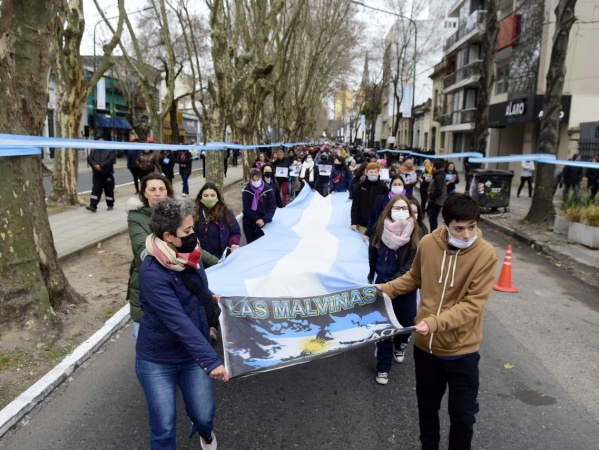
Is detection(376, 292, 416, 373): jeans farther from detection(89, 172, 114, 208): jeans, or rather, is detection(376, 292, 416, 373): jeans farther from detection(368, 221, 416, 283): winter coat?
detection(89, 172, 114, 208): jeans

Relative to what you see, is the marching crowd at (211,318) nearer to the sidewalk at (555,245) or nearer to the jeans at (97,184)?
the sidewalk at (555,245)

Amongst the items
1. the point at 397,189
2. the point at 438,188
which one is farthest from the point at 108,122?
the point at 397,189

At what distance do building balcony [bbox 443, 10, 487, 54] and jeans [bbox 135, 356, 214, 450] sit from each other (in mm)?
33642

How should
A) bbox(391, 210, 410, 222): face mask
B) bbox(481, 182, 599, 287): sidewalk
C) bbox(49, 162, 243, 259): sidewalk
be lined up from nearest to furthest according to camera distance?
1. bbox(391, 210, 410, 222): face mask
2. bbox(481, 182, 599, 287): sidewalk
3. bbox(49, 162, 243, 259): sidewalk

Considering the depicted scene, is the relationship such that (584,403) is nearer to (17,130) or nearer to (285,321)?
(285,321)

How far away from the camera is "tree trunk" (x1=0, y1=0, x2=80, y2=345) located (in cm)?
515

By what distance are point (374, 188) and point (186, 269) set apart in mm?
5704

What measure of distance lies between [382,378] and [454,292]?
5.73 feet

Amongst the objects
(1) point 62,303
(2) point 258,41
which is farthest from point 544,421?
(2) point 258,41

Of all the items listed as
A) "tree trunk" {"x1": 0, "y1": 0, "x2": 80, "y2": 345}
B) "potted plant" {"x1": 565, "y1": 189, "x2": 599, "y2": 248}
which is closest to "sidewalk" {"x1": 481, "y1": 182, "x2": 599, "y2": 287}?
"potted plant" {"x1": 565, "y1": 189, "x2": 599, "y2": 248}

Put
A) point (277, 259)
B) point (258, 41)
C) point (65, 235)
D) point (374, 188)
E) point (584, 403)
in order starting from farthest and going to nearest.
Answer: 1. point (258, 41)
2. point (65, 235)
3. point (374, 188)
4. point (277, 259)
5. point (584, 403)

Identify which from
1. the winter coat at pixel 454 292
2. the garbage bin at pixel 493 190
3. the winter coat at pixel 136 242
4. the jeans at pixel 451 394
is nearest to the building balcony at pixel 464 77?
the garbage bin at pixel 493 190

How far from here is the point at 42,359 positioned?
492 cm

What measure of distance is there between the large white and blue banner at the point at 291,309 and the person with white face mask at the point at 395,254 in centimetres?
39
